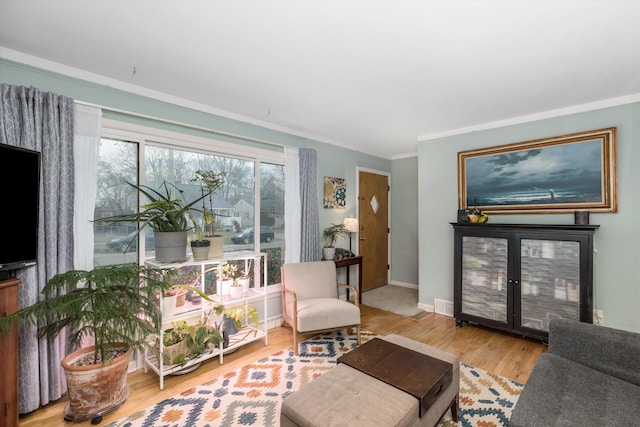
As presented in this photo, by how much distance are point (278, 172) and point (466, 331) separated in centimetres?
295

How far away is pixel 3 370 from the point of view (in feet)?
5.36

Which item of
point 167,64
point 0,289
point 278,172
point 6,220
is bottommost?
point 0,289

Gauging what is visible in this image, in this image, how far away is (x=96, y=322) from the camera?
1.86 m

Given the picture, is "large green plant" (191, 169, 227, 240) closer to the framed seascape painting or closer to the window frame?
the window frame

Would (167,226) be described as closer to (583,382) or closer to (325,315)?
(325,315)

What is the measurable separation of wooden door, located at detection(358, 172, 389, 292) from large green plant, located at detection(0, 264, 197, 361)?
11.2 ft

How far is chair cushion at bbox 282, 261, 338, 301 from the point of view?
128 inches

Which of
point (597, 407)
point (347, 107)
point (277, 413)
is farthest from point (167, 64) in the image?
point (597, 407)

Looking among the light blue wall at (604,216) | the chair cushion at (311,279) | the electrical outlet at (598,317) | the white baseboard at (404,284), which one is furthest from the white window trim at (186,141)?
the electrical outlet at (598,317)

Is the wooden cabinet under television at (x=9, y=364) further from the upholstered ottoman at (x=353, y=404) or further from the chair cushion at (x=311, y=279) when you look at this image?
the chair cushion at (x=311, y=279)

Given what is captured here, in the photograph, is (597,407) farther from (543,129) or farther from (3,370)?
(3,370)

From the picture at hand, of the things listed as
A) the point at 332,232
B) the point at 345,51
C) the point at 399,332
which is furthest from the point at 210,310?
the point at 345,51

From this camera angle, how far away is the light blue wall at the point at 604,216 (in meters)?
2.73

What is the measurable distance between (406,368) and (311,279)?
173cm
